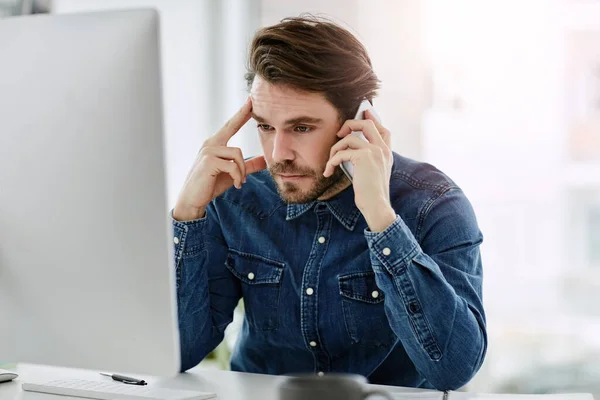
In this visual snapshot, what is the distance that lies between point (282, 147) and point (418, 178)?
0.28 m

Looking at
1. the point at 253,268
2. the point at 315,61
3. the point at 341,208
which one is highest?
the point at 315,61

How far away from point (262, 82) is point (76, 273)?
0.77m

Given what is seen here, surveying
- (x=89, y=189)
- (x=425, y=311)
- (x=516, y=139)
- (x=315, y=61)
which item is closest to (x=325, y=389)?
(x=89, y=189)

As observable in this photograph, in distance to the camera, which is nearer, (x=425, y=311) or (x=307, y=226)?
(x=425, y=311)

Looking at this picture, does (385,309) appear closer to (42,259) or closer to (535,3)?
(42,259)

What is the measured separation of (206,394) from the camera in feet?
3.68

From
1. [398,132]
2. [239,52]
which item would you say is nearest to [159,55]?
[398,132]

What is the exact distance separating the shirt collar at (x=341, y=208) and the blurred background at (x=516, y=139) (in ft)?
4.01

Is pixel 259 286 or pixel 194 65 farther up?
pixel 194 65

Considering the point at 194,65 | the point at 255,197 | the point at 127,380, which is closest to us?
the point at 127,380

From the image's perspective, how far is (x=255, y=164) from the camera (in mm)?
1623

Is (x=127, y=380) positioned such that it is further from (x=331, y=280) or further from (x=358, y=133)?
(x=358, y=133)

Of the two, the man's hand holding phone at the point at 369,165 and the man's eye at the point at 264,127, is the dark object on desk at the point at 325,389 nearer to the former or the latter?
the man's hand holding phone at the point at 369,165

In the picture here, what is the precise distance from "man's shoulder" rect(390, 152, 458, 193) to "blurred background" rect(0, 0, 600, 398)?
1.16m
